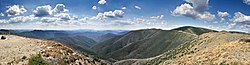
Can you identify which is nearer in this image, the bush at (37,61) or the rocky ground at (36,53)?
the bush at (37,61)

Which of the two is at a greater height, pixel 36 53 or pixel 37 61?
pixel 36 53

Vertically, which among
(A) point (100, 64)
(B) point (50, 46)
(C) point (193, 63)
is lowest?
(C) point (193, 63)

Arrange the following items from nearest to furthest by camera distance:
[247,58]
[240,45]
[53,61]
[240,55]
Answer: [53,61], [247,58], [240,55], [240,45]

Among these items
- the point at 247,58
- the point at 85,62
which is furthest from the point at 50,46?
the point at 247,58

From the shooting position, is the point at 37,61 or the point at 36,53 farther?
the point at 36,53

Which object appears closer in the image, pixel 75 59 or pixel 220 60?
pixel 75 59

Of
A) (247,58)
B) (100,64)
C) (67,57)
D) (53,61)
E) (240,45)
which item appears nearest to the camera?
(53,61)

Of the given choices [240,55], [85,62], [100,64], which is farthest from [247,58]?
[85,62]

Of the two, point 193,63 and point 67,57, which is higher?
point 67,57

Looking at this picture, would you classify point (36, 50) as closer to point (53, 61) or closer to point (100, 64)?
point (53, 61)

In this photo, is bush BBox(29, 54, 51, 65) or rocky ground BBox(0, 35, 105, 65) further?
rocky ground BBox(0, 35, 105, 65)
